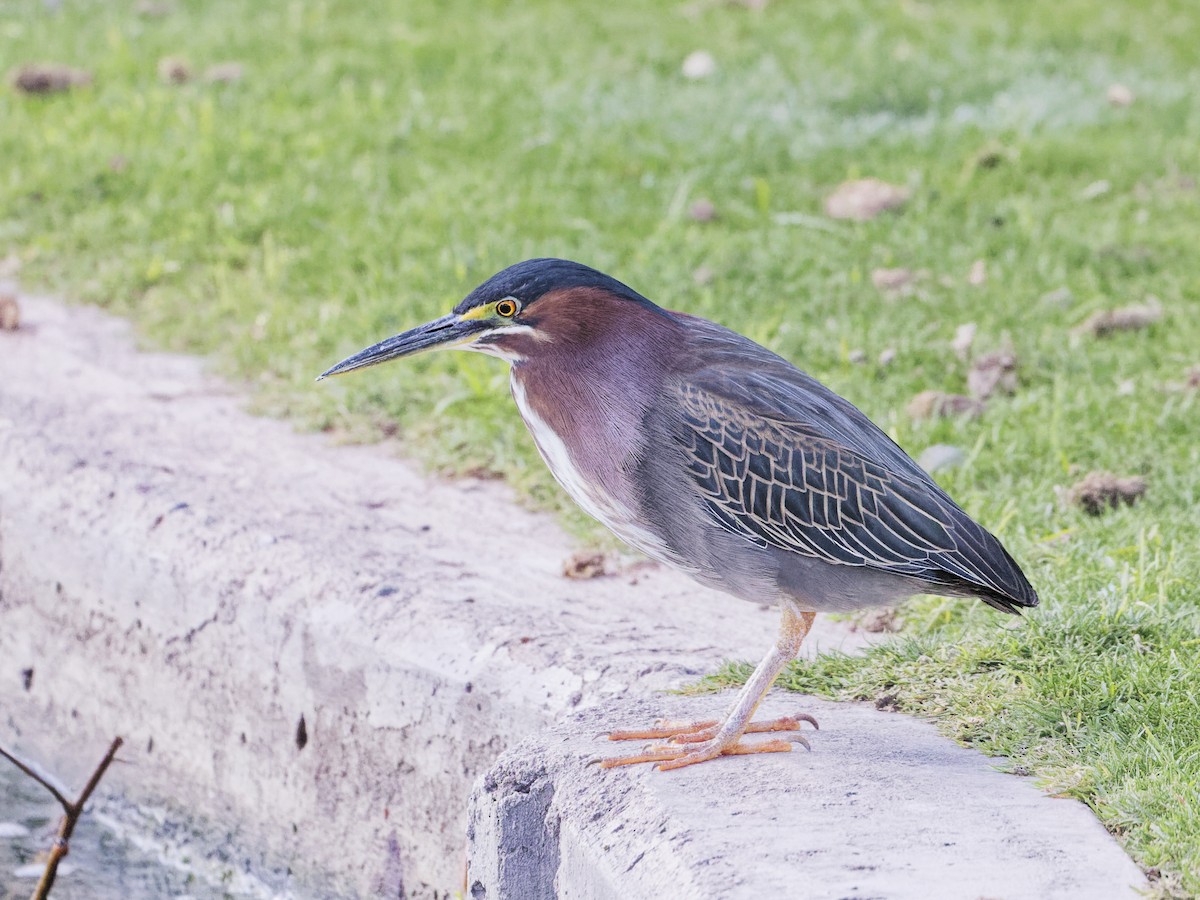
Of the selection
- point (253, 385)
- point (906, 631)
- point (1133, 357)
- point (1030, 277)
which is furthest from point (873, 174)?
point (906, 631)

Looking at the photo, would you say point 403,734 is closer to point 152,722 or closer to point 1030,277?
point 152,722

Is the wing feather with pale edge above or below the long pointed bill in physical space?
below

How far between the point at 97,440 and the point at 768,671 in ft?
8.47

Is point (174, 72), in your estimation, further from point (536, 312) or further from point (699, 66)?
point (536, 312)

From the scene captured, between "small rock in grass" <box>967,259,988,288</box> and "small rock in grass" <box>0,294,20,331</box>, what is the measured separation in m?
3.52

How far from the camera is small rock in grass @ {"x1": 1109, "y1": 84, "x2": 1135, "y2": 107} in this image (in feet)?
26.8

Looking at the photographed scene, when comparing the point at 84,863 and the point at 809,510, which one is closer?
the point at 809,510

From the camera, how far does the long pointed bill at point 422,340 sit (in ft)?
11.1

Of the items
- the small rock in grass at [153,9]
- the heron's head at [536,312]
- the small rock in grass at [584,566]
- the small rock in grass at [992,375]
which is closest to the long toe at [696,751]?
the heron's head at [536,312]

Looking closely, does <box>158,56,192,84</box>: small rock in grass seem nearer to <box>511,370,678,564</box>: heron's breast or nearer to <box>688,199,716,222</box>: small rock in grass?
<box>688,199,716,222</box>: small rock in grass

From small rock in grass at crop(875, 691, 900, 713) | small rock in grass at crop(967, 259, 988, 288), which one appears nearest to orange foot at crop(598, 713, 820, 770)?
small rock in grass at crop(875, 691, 900, 713)

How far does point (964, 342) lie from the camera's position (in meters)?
5.54

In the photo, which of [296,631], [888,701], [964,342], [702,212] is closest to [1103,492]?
[964,342]

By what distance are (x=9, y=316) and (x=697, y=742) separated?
12.2 feet
